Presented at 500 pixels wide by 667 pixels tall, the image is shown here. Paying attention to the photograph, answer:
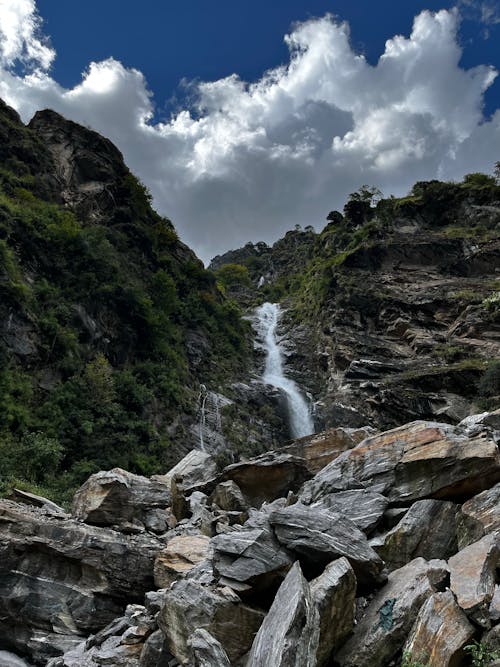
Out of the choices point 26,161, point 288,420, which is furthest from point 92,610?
point 26,161

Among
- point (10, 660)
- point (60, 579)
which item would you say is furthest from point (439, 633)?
point (10, 660)

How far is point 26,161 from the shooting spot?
1452 inches

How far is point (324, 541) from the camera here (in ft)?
23.0

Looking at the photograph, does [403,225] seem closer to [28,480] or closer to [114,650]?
[28,480]

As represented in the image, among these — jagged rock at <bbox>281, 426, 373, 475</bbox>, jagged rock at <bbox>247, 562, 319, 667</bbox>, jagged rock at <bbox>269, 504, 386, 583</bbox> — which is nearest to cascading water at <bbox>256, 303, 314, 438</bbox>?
jagged rock at <bbox>281, 426, 373, 475</bbox>

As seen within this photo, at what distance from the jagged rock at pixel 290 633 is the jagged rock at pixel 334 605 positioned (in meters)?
0.28

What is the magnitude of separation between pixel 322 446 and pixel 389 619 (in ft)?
31.2

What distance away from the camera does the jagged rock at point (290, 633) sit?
4.92 meters

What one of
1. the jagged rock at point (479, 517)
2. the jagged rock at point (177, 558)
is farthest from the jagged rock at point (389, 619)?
the jagged rock at point (177, 558)

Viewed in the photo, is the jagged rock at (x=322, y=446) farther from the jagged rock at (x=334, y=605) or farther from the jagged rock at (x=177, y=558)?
the jagged rock at (x=334, y=605)

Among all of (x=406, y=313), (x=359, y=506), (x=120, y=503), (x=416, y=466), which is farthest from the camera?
(x=406, y=313)

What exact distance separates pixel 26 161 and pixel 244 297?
4185cm

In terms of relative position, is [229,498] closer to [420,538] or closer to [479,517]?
[420,538]

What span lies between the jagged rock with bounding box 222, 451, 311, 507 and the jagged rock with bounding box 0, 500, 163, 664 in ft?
14.4
